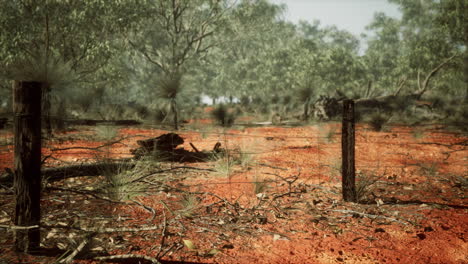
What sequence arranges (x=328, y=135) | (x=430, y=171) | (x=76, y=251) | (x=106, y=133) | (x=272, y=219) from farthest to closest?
1. (x=328, y=135)
2. (x=106, y=133)
3. (x=430, y=171)
4. (x=272, y=219)
5. (x=76, y=251)

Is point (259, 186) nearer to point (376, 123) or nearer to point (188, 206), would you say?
point (188, 206)

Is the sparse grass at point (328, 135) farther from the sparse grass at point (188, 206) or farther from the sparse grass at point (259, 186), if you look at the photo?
the sparse grass at point (188, 206)

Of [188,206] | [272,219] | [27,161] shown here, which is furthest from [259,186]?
[27,161]

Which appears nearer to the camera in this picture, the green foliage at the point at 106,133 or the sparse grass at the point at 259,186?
the sparse grass at the point at 259,186

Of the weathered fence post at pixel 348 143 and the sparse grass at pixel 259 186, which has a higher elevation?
the weathered fence post at pixel 348 143

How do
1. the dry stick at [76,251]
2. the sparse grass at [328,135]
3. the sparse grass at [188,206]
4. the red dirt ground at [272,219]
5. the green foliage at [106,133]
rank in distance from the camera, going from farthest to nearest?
the sparse grass at [328,135] < the green foliage at [106,133] < the sparse grass at [188,206] < the red dirt ground at [272,219] < the dry stick at [76,251]

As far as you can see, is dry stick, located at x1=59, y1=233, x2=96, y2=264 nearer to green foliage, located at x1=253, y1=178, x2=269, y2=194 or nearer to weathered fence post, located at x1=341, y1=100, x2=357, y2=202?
green foliage, located at x1=253, y1=178, x2=269, y2=194

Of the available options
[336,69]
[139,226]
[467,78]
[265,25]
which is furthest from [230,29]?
[139,226]

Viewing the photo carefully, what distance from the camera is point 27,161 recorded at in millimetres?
2121

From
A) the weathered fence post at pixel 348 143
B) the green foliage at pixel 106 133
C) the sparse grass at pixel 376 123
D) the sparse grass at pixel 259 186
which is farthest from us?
the sparse grass at pixel 376 123

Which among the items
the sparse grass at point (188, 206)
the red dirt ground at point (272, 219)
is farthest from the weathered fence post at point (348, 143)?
the sparse grass at point (188, 206)

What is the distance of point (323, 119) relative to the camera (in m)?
13.8

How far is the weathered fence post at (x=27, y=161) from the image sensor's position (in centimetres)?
211

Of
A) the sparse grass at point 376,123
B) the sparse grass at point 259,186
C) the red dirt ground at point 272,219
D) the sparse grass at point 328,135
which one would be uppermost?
the sparse grass at point 376,123
